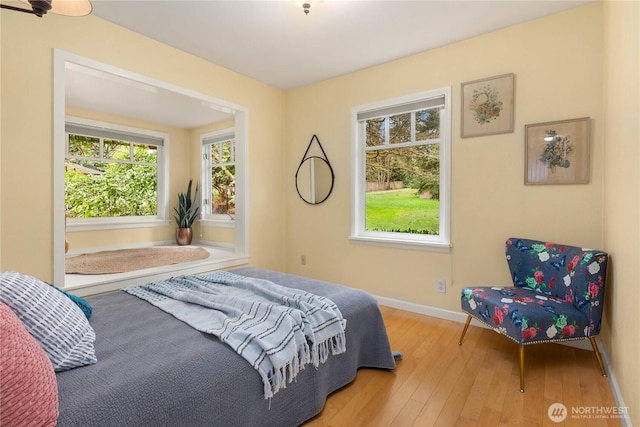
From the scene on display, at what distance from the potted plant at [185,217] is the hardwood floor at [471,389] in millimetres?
4064

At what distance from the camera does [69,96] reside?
394cm

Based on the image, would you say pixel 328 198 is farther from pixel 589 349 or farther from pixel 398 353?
pixel 589 349

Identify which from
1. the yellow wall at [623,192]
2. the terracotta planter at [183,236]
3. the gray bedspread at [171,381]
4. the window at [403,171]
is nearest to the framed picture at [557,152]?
the yellow wall at [623,192]

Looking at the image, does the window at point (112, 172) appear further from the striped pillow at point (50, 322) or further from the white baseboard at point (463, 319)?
the white baseboard at point (463, 319)

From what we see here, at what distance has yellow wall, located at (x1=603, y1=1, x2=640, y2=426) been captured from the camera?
1.40m

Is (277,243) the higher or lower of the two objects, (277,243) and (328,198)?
the lower

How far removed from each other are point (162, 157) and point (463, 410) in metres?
5.57

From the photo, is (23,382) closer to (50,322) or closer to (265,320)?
(50,322)

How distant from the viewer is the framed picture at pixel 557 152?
7.52ft

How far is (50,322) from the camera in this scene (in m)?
1.17

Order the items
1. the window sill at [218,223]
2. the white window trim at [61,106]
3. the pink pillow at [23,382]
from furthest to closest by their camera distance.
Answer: the window sill at [218,223] < the white window trim at [61,106] < the pink pillow at [23,382]

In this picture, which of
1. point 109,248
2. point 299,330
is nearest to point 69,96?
point 109,248

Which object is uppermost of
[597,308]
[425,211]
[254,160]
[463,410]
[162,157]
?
[162,157]

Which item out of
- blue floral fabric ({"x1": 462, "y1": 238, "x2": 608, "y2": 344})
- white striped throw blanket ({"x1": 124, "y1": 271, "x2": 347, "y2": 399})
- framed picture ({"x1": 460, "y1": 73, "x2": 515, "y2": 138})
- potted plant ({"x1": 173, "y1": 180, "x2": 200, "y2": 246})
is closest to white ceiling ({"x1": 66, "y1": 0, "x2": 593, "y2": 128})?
framed picture ({"x1": 460, "y1": 73, "x2": 515, "y2": 138})
